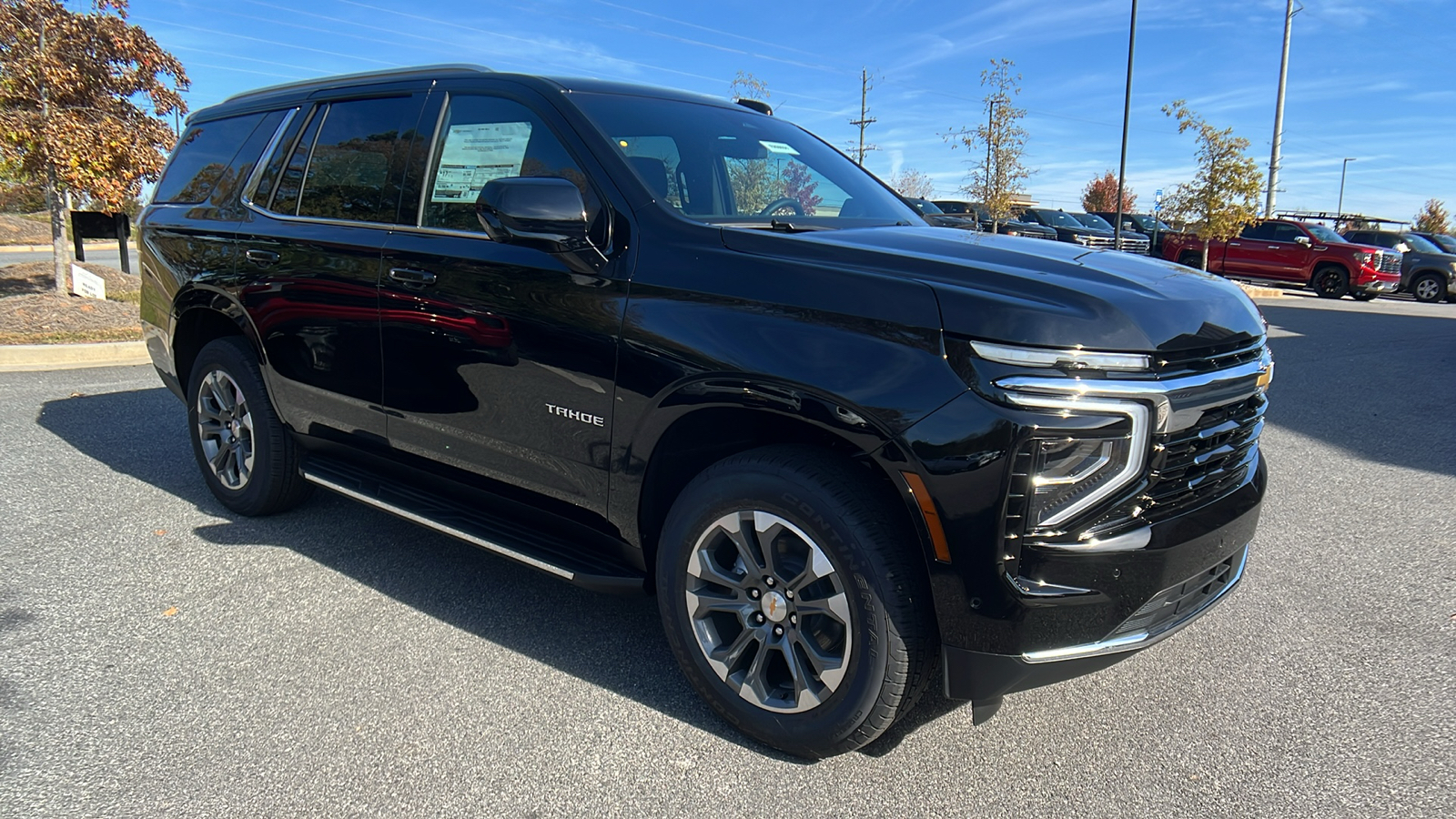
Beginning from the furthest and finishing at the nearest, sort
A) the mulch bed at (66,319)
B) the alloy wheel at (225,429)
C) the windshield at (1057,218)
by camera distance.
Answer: the windshield at (1057,218), the mulch bed at (66,319), the alloy wheel at (225,429)

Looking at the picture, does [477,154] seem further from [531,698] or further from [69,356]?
[69,356]

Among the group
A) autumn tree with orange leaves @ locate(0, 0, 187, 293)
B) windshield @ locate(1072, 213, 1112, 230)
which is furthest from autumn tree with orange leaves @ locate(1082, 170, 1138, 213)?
autumn tree with orange leaves @ locate(0, 0, 187, 293)

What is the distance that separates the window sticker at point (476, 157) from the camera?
3.37 meters

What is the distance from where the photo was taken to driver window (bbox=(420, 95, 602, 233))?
3283mm

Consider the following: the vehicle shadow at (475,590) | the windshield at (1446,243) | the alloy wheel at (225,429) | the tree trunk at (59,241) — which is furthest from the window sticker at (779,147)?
the windshield at (1446,243)

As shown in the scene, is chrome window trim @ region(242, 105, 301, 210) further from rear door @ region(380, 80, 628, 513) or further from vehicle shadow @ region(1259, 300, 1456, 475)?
vehicle shadow @ region(1259, 300, 1456, 475)

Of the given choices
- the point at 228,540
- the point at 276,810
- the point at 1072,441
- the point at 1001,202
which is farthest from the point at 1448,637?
the point at 1001,202

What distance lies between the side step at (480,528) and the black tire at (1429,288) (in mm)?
26710

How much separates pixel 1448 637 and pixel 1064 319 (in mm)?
2486

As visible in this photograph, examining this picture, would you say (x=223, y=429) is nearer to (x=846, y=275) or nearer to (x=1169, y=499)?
(x=846, y=275)

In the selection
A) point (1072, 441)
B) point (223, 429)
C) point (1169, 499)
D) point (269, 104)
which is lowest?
point (223, 429)

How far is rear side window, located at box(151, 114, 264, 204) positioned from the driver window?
1542mm

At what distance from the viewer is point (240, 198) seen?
436cm

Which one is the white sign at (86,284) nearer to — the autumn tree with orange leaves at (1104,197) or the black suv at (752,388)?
the black suv at (752,388)
